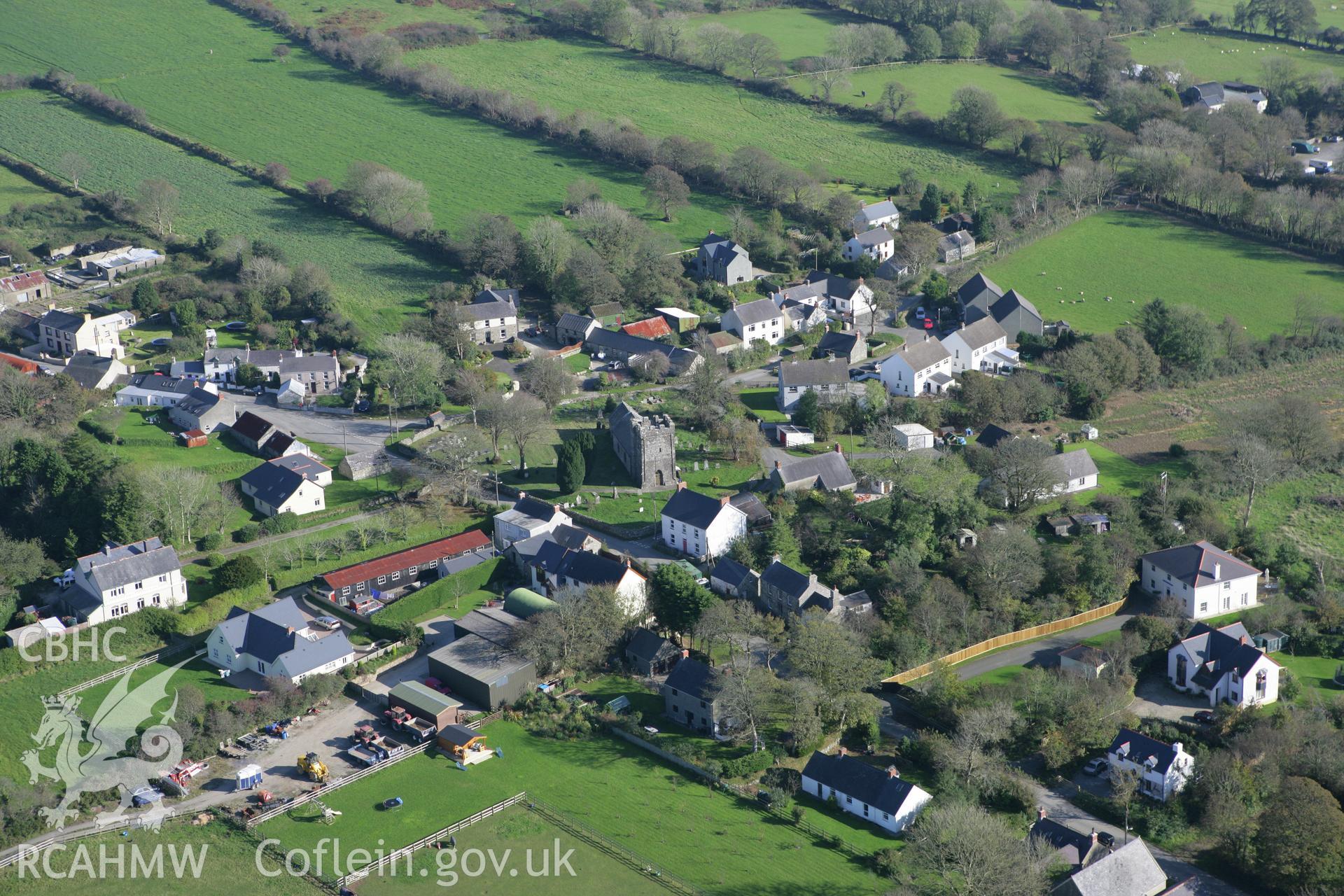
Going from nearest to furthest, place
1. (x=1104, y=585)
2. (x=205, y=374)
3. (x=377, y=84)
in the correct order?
(x=1104, y=585)
(x=205, y=374)
(x=377, y=84)

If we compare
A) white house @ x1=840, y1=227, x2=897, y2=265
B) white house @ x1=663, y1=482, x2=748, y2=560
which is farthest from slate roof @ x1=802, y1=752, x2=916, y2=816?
white house @ x1=840, y1=227, x2=897, y2=265

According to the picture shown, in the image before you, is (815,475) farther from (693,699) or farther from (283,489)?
(283,489)

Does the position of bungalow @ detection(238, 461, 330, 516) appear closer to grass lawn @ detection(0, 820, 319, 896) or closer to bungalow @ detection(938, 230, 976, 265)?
grass lawn @ detection(0, 820, 319, 896)

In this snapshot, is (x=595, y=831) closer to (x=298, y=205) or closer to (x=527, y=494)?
(x=527, y=494)

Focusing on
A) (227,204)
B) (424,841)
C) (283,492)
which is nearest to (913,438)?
(283,492)

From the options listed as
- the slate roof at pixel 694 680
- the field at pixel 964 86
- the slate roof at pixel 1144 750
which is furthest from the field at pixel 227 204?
the slate roof at pixel 1144 750

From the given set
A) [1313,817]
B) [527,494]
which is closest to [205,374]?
[527,494]
